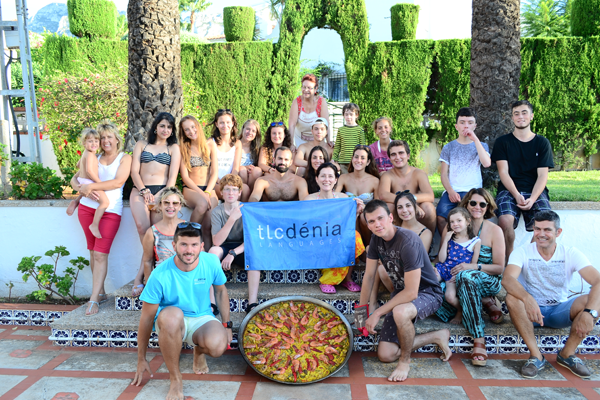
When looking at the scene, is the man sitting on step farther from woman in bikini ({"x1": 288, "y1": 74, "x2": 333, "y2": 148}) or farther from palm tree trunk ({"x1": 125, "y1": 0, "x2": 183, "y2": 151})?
palm tree trunk ({"x1": 125, "y1": 0, "x2": 183, "y2": 151})

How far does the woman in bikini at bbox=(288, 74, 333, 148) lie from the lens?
6207 mm

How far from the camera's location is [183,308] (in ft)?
11.9

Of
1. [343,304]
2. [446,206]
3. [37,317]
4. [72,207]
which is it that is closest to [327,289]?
[343,304]

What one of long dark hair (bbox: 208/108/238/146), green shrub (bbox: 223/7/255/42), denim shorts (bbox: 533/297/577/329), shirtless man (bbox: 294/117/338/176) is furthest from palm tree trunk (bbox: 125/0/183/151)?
green shrub (bbox: 223/7/255/42)

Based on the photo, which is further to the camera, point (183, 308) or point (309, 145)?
point (309, 145)

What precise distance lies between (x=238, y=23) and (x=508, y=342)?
12615 mm

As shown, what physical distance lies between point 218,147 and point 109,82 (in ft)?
21.3

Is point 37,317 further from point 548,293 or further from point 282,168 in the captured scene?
point 548,293

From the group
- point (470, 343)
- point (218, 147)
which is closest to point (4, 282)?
point (218, 147)

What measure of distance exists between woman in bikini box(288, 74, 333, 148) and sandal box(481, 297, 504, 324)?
2939 mm

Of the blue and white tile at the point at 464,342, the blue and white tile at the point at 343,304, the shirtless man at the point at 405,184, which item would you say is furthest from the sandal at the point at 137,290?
the blue and white tile at the point at 464,342

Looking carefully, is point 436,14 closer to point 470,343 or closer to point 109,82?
point 109,82

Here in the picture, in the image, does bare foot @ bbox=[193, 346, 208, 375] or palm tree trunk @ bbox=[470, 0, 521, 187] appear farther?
palm tree trunk @ bbox=[470, 0, 521, 187]

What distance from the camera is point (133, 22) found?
6246 mm
